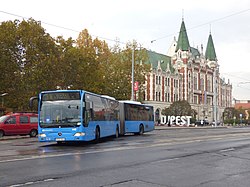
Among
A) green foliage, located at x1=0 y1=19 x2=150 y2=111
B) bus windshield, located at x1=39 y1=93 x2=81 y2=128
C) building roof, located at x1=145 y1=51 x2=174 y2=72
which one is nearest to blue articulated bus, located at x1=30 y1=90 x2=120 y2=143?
bus windshield, located at x1=39 y1=93 x2=81 y2=128

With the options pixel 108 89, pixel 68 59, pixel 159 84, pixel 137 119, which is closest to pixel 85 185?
pixel 137 119

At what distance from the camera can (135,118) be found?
Answer: 32688 millimetres

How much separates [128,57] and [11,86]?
2381cm

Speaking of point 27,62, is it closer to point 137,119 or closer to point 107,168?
point 137,119

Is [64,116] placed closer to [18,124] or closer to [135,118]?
[18,124]

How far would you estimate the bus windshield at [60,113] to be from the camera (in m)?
19.7

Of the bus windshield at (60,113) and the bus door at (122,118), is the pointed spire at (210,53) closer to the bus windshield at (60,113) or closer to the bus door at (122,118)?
the bus door at (122,118)

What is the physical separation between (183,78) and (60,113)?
3626 inches

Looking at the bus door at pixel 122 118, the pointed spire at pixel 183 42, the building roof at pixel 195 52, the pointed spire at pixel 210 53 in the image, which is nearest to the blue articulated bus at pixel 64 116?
the bus door at pixel 122 118

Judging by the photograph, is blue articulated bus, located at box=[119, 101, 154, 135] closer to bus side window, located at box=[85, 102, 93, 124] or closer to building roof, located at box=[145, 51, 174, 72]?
bus side window, located at box=[85, 102, 93, 124]

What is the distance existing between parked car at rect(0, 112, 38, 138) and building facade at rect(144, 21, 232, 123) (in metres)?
62.3

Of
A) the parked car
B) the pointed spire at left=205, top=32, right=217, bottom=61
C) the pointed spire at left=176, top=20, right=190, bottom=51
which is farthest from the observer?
the pointed spire at left=205, top=32, right=217, bottom=61

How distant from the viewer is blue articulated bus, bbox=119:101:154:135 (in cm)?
3088

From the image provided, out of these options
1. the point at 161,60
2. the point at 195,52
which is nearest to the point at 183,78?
the point at 161,60
